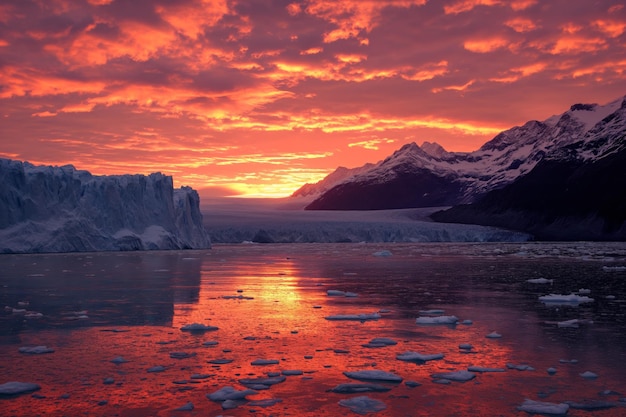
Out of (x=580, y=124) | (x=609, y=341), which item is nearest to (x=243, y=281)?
(x=609, y=341)

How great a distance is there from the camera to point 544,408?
4.63m

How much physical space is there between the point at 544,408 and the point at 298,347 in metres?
3.24

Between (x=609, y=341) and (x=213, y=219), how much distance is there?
57871mm

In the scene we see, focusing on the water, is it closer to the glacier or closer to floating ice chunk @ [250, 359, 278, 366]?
floating ice chunk @ [250, 359, 278, 366]

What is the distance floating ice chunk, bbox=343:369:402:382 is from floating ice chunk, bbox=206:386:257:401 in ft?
3.56

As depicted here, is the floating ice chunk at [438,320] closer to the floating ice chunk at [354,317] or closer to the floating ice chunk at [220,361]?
the floating ice chunk at [354,317]

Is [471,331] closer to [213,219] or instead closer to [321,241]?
[321,241]

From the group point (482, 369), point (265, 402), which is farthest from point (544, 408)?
point (265, 402)

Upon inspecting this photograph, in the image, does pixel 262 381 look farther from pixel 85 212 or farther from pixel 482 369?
pixel 85 212

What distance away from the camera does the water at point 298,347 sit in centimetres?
495

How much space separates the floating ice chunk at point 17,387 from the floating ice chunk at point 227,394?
5.30 ft

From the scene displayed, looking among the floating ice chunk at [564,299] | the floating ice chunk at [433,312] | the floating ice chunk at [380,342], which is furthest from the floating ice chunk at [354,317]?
the floating ice chunk at [564,299]

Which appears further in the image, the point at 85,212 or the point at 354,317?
the point at 85,212

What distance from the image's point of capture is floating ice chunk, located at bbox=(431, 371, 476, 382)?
566 centimetres
